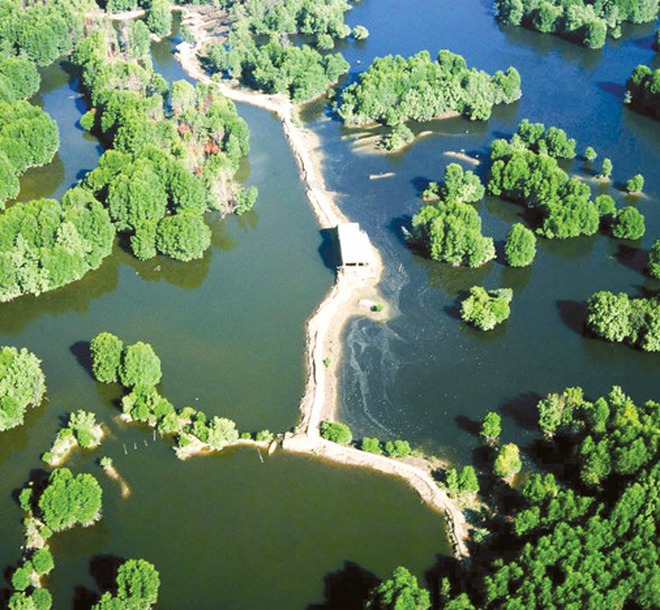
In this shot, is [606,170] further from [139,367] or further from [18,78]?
[18,78]

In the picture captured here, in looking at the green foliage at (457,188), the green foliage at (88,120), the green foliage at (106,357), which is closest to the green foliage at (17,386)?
the green foliage at (106,357)

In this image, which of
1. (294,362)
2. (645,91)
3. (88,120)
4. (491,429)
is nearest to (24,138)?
(88,120)

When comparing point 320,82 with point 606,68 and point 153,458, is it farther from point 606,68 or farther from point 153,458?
point 153,458

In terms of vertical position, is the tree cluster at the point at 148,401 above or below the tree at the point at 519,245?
below

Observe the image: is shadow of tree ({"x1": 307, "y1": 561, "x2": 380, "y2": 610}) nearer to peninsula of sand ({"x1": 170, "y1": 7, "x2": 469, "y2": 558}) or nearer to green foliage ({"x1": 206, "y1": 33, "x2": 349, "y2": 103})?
peninsula of sand ({"x1": 170, "y1": 7, "x2": 469, "y2": 558})

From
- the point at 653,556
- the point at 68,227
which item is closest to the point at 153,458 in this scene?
the point at 68,227

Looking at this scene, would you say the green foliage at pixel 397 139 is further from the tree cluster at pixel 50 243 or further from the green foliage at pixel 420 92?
the tree cluster at pixel 50 243

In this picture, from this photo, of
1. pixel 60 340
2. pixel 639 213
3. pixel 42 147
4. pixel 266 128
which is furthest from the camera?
pixel 266 128
